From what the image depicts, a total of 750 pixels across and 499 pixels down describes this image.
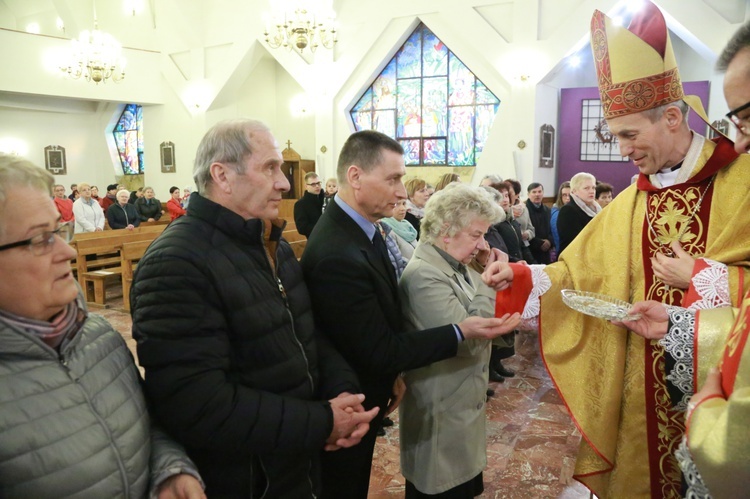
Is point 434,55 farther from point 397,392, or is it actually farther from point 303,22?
point 397,392

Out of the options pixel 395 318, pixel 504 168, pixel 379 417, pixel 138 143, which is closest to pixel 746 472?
pixel 395 318

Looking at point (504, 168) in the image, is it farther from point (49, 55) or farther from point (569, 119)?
point (49, 55)

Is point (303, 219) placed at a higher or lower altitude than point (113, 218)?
higher

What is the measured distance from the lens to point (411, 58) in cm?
1266

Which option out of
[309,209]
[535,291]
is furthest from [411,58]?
[535,291]

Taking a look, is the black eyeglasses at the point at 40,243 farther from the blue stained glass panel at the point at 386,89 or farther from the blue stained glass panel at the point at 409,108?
the blue stained glass panel at the point at 386,89

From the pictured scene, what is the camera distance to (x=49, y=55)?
1329cm

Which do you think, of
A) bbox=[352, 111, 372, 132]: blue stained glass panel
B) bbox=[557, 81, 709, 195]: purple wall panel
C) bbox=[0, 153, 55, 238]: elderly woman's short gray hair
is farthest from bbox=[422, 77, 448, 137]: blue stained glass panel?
bbox=[0, 153, 55, 238]: elderly woman's short gray hair

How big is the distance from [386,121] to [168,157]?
649cm

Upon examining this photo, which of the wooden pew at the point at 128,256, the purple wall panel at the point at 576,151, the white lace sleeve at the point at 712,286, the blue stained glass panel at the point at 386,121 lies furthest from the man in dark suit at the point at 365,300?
the blue stained glass panel at the point at 386,121

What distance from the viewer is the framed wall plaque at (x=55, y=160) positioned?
16281 millimetres

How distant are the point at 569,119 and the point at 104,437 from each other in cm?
1201

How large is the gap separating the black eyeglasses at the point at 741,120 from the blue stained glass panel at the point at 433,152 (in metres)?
11.5

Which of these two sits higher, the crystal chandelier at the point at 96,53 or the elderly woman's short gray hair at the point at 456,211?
the crystal chandelier at the point at 96,53
